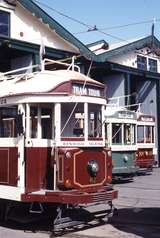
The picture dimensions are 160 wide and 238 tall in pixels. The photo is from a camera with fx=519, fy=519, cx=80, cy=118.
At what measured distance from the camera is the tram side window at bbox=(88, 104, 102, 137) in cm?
1115

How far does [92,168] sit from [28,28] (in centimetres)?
1355

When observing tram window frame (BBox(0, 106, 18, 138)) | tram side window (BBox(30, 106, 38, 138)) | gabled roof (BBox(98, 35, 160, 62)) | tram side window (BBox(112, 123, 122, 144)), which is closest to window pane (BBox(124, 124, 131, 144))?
tram side window (BBox(112, 123, 122, 144))

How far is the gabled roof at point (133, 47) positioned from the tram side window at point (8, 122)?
17440 millimetres

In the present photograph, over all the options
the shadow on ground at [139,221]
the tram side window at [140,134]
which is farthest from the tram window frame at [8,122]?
the tram side window at [140,134]

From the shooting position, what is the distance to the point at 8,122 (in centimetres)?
1125

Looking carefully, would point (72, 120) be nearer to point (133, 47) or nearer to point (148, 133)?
point (148, 133)

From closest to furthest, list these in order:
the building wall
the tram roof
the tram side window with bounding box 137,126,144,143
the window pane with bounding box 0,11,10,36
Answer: the tram roof
the window pane with bounding box 0,11,10,36
the tram side window with bounding box 137,126,144,143
the building wall

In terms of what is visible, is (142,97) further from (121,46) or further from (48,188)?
(48,188)

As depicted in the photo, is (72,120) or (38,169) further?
(72,120)

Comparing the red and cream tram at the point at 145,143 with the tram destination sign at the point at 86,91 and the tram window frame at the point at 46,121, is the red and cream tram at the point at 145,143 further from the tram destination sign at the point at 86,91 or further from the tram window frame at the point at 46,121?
the tram window frame at the point at 46,121

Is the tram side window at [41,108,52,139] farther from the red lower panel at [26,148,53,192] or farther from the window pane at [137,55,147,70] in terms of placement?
the window pane at [137,55,147,70]

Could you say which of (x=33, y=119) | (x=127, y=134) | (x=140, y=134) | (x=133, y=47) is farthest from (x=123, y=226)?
(x=133, y=47)

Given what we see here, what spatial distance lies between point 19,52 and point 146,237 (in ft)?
48.6

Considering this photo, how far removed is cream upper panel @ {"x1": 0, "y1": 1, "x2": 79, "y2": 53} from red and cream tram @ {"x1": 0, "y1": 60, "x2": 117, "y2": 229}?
11654mm
